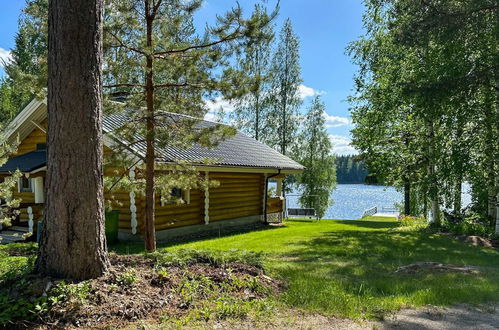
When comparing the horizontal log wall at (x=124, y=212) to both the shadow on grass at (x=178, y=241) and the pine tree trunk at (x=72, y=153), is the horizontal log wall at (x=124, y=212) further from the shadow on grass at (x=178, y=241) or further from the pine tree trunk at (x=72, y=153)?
the pine tree trunk at (x=72, y=153)

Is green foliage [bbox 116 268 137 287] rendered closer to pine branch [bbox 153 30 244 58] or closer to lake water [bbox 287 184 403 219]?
pine branch [bbox 153 30 244 58]

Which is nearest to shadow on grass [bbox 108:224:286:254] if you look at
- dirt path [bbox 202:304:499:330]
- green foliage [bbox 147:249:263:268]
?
green foliage [bbox 147:249:263:268]

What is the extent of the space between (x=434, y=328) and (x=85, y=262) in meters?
3.43

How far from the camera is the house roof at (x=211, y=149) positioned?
1109 cm

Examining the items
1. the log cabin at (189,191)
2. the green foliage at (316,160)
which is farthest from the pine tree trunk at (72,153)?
the green foliage at (316,160)

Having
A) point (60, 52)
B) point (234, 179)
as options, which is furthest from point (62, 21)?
point (234, 179)

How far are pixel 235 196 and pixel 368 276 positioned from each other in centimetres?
943

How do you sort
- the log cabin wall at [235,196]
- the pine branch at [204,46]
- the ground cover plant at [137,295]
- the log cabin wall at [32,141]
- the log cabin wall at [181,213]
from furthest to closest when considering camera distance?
1. the log cabin wall at [32,141]
2. the log cabin wall at [235,196]
3. the log cabin wall at [181,213]
4. the pine branch at [204,46]
5. the ground cover plant at [137,295]

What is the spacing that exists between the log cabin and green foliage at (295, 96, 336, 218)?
13088 millimetres

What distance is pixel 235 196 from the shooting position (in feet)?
48.2

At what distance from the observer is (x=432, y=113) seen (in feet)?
33.5

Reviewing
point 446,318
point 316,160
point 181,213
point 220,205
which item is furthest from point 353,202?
point 446,318

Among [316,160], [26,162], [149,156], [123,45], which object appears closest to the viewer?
[123,45]

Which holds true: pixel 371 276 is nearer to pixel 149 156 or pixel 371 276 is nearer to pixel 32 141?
pixel 149 156
